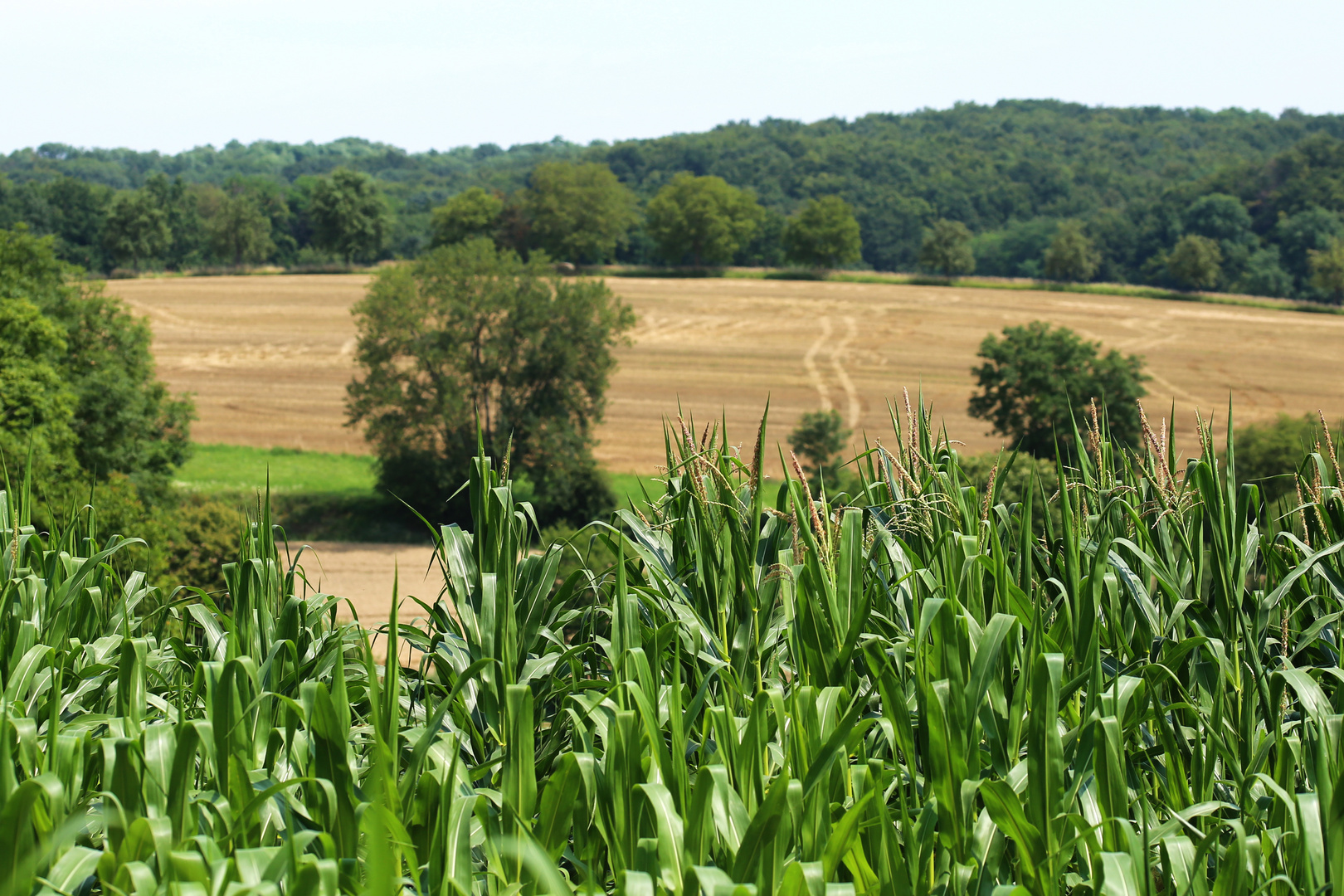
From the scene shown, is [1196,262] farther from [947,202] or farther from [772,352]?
[772,352]

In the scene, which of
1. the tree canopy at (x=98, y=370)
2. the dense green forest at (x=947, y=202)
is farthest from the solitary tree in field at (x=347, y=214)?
the tree canopy at (x=98, y=370)

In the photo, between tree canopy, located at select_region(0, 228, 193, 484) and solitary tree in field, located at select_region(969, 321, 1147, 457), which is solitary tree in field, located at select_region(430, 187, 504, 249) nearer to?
tree canopy, located at select_region(0, 228, 193, 484)

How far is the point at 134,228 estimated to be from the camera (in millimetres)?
88438

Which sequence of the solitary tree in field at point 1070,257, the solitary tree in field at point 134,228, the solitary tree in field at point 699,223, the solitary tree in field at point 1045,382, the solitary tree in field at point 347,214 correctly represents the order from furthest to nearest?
the solitary tree in field at point 134,228 < the solitary tree in field at point 699,223 < the solitary tree in field at point 347,214 < the solitary tree in field at point 1070,257 < the solitary tree in field at point 1045,382

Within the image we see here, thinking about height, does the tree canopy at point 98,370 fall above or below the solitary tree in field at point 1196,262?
below

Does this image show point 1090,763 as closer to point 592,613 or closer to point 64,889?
point 592,613

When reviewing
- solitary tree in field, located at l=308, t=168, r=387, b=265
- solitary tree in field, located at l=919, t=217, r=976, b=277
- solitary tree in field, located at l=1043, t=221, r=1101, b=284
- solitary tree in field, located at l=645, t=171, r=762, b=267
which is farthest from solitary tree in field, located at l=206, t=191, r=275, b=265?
solitary tree in field, located at l=1043, t=221, r=1101, b=284

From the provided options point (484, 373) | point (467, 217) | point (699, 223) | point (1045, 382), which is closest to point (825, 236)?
point (699, 223)

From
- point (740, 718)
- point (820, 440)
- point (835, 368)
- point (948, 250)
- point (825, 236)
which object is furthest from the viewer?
point (825, 236)

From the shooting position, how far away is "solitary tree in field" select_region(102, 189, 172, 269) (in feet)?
289

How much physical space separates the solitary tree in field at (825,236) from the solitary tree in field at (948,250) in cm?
598

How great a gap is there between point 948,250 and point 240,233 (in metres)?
62.4

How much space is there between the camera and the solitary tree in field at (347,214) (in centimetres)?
8556

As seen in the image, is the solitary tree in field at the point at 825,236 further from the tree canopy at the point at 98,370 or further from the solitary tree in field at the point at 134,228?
the tree canopy at the point at 98,370
